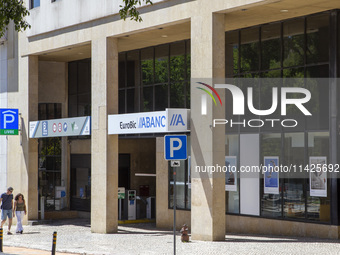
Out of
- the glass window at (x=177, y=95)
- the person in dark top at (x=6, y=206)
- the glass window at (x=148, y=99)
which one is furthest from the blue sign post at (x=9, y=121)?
the glass window at (x=177, y=95)

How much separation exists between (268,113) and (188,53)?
15.9ft

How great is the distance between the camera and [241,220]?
76.7 feet

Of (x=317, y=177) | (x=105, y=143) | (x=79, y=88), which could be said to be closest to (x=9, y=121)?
(x=79, y=88)

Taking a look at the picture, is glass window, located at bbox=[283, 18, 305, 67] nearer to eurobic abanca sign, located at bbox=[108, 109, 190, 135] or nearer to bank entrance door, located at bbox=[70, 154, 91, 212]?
eurobic abanca sign, located at bbox=[108, 109, 190, 135]

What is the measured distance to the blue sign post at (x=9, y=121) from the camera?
2989 cm

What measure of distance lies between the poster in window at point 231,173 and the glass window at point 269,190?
1.32 m

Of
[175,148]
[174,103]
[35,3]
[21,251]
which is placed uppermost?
[35,3]

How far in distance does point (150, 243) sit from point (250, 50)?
7.76 meters

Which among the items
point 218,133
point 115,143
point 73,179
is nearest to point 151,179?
point 73,179

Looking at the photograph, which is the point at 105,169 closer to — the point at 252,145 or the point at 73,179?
the point at 252,145

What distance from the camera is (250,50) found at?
23328mm

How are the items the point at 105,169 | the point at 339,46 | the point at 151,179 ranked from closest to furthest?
the point at 339,46 → the point at 105,169 → the point at 151,179

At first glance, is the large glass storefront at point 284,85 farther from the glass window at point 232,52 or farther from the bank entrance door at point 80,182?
the bank entrance door at point 80,182

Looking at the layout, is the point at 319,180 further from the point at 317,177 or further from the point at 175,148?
the point at 175,148
